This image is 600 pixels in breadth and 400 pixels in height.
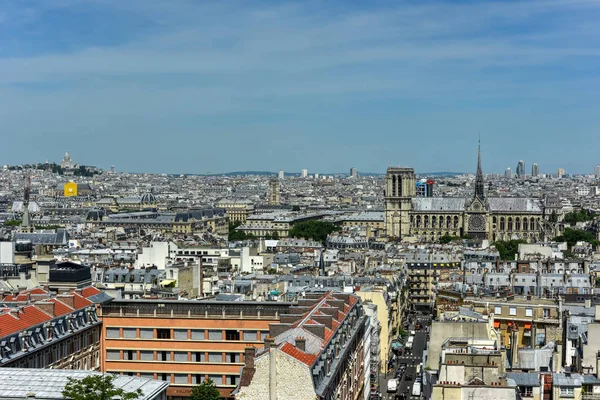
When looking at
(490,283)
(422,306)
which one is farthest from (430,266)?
(490,283)

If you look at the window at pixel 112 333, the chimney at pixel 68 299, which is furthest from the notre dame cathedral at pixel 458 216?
the chimney at pixel 68 299

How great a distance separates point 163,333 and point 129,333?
84.8 inches

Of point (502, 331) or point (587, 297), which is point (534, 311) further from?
point (587, 297)

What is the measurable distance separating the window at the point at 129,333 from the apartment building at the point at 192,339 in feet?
0.36

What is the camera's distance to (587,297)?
75.9 meters

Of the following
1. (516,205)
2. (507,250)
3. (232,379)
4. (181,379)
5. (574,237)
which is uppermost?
(516,205)

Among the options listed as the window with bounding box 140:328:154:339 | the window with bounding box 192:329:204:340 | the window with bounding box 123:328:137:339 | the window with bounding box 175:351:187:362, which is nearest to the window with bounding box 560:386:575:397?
the window with bounding box 192:329:204:340

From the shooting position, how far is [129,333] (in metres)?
56.2

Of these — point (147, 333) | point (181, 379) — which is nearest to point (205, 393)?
point (181, 379)

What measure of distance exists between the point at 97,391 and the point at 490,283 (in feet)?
183

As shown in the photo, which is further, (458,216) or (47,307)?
(458,216)

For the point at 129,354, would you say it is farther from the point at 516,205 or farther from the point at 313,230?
the point at 516,205

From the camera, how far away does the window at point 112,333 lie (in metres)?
56.4

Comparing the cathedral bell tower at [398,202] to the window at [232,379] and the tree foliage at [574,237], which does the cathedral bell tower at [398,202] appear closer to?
the tree foliage at [574,237]
